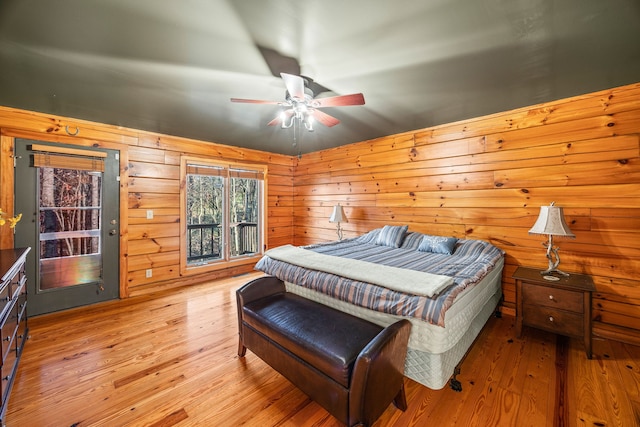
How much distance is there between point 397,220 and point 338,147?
1.82 meters

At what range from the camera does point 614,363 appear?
2078mm

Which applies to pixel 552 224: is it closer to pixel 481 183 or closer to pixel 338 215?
pixel 481 183

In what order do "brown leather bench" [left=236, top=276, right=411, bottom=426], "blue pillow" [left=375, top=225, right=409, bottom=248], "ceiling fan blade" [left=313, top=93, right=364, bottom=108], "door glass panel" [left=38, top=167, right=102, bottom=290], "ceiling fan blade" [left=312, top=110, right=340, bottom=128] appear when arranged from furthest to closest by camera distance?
"blue pillow" [left=375, top=225, right=409, bottom=248] < "door glass panel" [left=38, top=167, right=102, bottom=290] < "ceiling fan blade" [left=312, top=110, right=340, bottom=128] < "ceiling fan blade" [left=313, top=93, right=364, bottom=108] < "brown leather bench" [left=236, top=276, right=411, bottom=426]

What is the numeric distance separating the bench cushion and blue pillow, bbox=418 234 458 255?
1.71m

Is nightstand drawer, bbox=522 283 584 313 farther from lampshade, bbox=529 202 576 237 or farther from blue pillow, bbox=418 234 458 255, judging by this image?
blue pillow, bbox=418 234 458 255

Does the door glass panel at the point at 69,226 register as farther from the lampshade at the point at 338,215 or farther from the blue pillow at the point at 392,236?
the blue pillow at the point at 392,236

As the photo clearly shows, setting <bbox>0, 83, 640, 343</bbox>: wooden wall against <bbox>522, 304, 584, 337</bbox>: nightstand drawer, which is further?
<bbox>0, 83, 640, 343</bbox>: wooden wall

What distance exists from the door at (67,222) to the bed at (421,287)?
2318 millimetres

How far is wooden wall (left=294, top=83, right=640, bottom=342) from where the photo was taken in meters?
2.39

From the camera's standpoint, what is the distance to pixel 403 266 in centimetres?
248

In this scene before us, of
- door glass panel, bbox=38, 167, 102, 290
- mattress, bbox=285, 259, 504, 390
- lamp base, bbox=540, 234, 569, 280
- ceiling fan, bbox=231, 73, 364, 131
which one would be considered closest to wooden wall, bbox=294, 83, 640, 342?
lamp base, bbox=540, 234, 569, 280

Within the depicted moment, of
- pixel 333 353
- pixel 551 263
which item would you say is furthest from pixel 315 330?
pixel 551 263

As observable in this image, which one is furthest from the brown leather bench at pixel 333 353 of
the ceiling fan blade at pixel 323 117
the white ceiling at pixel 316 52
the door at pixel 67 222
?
the door at pixel 67 222

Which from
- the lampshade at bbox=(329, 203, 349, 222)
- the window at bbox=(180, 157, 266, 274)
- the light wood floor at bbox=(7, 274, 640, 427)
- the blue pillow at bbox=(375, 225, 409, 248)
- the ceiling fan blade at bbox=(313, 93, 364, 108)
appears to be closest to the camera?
the light wood floor at bbox=(7, 274, 640, 427)
